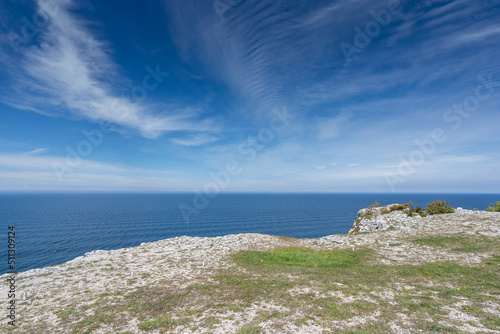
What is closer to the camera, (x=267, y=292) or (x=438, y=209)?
(x=267, y=292)

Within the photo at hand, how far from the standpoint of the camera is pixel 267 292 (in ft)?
44.2

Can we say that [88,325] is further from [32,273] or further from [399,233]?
[399,233]

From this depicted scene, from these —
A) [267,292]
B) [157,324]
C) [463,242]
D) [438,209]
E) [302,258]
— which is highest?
[438,209]

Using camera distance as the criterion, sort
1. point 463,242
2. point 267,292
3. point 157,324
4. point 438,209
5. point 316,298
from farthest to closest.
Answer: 1. point 438,209
2. point 463,242
3. point 267,292
4. point 316,298
5. point 157,324

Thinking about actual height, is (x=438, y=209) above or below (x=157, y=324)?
above

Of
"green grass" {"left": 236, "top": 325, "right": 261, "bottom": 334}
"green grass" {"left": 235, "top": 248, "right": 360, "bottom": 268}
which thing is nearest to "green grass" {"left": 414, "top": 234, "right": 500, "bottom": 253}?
"green grass" {"left": 235, "top": 248, "right": 360, "bottom": 268}

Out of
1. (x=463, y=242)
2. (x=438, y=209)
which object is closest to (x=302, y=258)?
(x=463, y=242)

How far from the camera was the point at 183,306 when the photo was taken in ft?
38.7

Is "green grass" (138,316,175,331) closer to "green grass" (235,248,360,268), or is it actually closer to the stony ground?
the stony ground

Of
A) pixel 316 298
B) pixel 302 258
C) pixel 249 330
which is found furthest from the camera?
pixel 302 258

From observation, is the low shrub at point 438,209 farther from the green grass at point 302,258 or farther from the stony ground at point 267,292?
the green grass at point 302,258

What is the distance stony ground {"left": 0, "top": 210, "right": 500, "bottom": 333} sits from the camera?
32.8 feet

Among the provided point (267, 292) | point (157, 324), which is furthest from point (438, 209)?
point (157, 324)

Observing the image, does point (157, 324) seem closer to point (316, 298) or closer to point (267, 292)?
point (267, 292)
